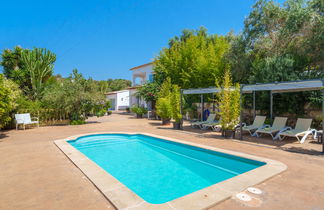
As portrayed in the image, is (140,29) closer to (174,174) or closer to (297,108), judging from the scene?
(297,108)

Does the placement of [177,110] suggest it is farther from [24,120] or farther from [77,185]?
[24,120]

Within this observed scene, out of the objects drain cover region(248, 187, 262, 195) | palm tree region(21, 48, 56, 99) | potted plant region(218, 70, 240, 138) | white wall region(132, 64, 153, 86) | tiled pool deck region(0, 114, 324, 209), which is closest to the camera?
tiled pool deck region(0, 114, 324, 209)

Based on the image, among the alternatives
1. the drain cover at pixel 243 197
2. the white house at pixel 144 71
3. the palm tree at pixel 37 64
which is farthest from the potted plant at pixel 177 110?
the white house at pixel 144 71

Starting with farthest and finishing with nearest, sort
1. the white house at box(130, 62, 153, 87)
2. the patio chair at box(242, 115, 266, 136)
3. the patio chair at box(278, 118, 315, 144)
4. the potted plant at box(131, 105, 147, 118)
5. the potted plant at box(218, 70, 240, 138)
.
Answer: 1. the white house at box(130, 62, 153, 87)
2. the potted plant at box(131, 105, 147, 118)
3. the patio chair at box(242, 115, 266, 136)
4. the potted plant at box(218, 70, 240, 138)
5. the patio chair at box(278, 118, 315, 144)

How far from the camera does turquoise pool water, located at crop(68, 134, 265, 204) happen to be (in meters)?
5.10

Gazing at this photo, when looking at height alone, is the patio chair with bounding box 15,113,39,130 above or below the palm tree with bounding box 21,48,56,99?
below

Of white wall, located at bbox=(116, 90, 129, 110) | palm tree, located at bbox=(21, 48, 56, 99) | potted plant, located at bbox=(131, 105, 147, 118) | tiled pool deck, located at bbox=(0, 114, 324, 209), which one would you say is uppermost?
palm tree, located at bbox=(21, 48, 56, 99)

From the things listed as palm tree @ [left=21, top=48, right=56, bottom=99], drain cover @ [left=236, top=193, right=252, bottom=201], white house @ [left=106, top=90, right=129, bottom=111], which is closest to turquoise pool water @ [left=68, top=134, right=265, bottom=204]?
drain cover @ [left=236, top=193, right=252, bottom=201]

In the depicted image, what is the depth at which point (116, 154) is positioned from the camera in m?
8.20

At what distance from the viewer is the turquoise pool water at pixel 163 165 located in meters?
5.10

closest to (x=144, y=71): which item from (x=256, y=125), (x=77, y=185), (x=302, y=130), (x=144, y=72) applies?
(x=144, y=72)

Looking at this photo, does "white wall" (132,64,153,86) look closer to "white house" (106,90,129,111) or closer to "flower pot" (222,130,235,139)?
"white house" (106,90,129,111)

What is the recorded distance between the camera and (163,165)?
6812 millimetres

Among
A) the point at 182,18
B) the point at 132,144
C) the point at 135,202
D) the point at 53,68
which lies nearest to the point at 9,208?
the point at 135,202
